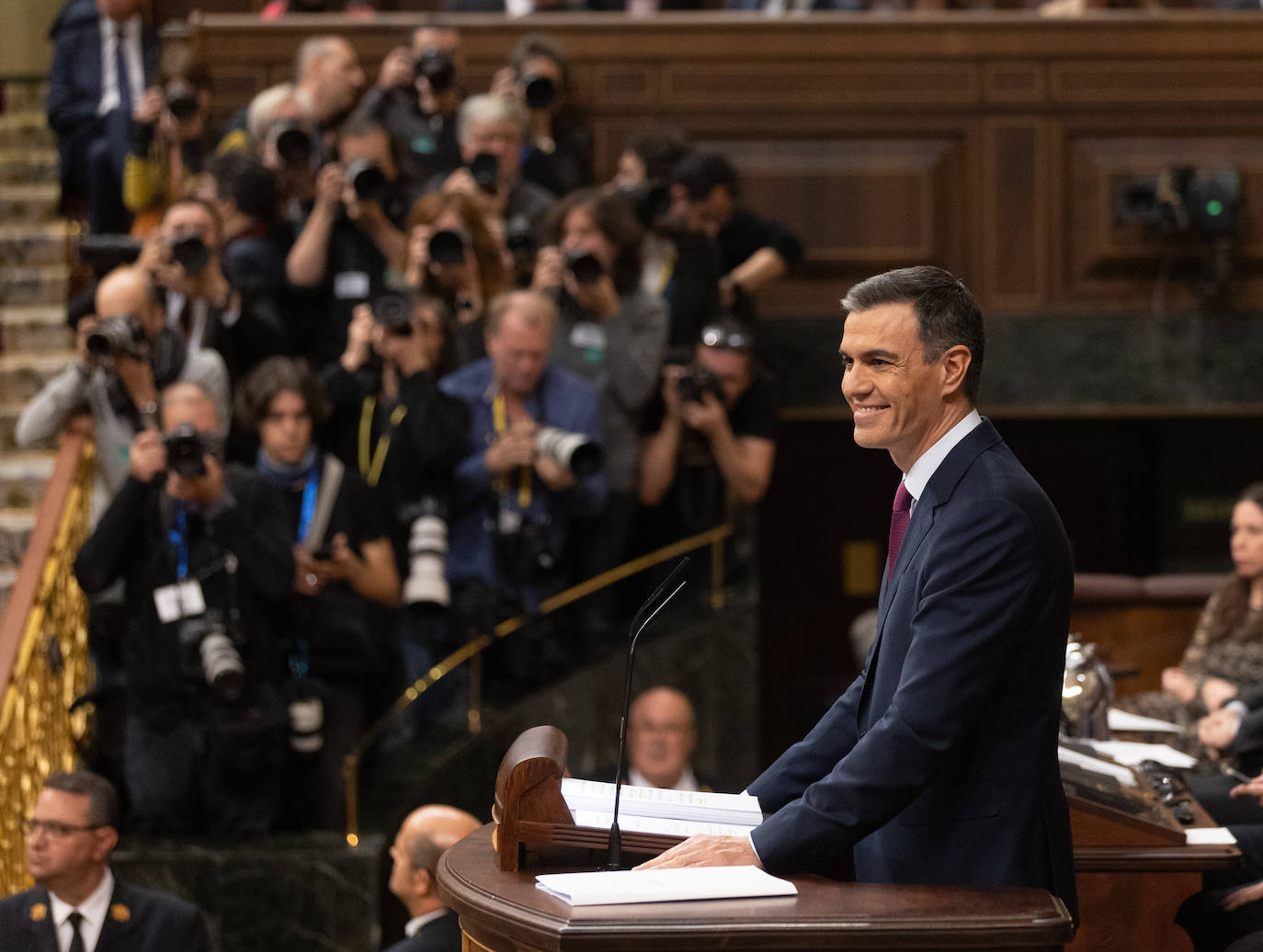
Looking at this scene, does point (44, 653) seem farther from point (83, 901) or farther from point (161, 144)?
point (161, 144)

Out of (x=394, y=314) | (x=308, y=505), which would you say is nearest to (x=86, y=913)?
(x=308, y=505)

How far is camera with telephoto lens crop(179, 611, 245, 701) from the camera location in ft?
12.9

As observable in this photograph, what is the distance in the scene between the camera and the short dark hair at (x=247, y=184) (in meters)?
5.07

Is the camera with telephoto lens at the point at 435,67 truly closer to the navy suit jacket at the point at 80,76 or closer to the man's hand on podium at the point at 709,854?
the navy suit jacket at the point at 80,76

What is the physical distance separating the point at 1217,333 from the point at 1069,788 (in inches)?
169

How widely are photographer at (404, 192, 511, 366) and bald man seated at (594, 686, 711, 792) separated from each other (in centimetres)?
118

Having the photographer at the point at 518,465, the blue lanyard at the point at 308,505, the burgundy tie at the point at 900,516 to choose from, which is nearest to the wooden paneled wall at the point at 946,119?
the photographer at the point at 518,465

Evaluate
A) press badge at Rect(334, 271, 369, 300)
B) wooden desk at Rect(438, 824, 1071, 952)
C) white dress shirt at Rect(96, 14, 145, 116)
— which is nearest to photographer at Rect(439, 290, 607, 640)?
press badge at Rect(334, 271, 369, 300)

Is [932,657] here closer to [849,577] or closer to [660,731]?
[660,731]

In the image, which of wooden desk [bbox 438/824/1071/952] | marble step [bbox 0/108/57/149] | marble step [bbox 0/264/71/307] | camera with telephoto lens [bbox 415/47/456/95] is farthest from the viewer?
marble step [bbox 0/108/57/149]

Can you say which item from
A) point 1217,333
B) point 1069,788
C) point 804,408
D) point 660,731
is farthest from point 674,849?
point 1217,333

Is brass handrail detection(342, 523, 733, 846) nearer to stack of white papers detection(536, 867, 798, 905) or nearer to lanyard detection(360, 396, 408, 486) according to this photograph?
lanyard detection(360, 396, 408, 486)

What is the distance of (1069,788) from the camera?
247cm

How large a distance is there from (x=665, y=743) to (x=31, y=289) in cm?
324
